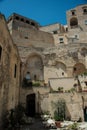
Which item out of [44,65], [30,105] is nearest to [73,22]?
[44,65]

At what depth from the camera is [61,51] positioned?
2945 cm

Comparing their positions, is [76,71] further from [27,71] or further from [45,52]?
[27,71]

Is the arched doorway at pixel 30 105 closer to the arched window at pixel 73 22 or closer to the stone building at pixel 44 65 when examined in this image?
the stone building at pixel 44 65

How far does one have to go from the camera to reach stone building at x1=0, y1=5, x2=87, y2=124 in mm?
15139

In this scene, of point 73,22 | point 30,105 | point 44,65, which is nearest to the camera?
point 30,105

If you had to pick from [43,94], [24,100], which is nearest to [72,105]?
[43,94]

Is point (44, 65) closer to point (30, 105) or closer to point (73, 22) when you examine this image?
point (30, 105)

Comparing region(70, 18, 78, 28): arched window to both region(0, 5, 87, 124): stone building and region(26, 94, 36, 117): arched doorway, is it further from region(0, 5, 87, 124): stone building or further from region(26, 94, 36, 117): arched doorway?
region(26, 94, 36, 117): arched doorway

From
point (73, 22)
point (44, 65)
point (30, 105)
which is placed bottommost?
point (30, 105)

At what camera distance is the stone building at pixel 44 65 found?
596 inches

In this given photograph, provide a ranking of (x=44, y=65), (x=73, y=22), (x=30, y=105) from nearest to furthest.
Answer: (x=30, y=105) < (x=44, y=65) < (x=73, y=22)

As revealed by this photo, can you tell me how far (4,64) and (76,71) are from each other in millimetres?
18539

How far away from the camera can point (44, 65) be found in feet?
93.9

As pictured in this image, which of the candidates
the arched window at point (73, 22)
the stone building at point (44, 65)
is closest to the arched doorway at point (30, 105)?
the stone building at point (44, 65)
